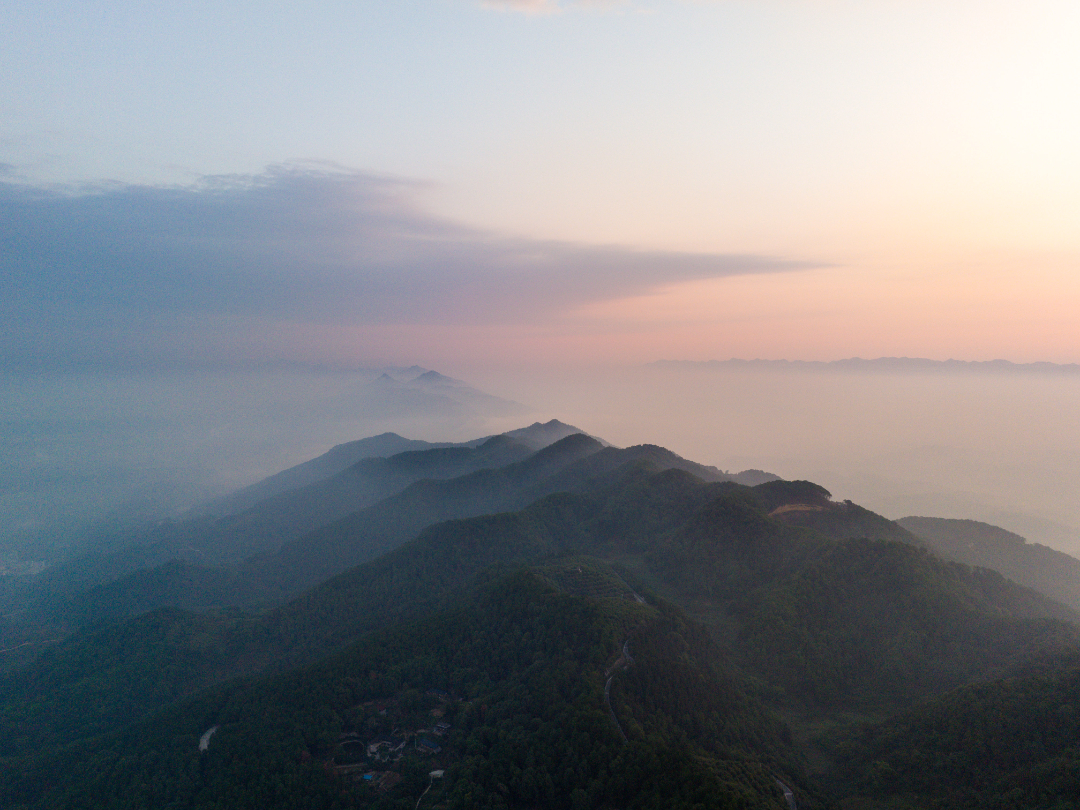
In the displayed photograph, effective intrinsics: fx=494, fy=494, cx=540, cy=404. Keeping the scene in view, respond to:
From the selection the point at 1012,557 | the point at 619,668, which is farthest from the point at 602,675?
A: the point at 1012,557

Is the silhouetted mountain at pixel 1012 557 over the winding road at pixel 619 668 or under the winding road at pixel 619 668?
under

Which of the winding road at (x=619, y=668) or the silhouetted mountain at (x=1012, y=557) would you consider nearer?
the winding road at (x=619, y=668)

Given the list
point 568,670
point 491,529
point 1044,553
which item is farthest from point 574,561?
point 1044,553

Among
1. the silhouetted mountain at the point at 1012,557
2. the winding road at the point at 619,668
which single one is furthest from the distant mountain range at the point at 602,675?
the silhouetted mountain at the point at 1012,557

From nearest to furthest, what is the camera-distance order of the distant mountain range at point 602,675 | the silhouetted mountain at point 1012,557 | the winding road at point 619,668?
the distant mountain range at point 602,675 → the winding road at point 619,668 → the silhouetted mountain at point 1012,557

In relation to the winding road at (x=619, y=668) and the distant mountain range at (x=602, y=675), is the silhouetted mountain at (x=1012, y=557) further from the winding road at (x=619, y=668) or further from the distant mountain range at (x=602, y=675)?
the winding road at (x=619, y=668)

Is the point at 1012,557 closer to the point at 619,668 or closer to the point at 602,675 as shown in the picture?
the point at 619,668

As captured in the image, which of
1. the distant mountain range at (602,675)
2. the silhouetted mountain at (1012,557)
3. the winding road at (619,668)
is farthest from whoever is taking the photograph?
the silhouetted mountain at (1012,557)
